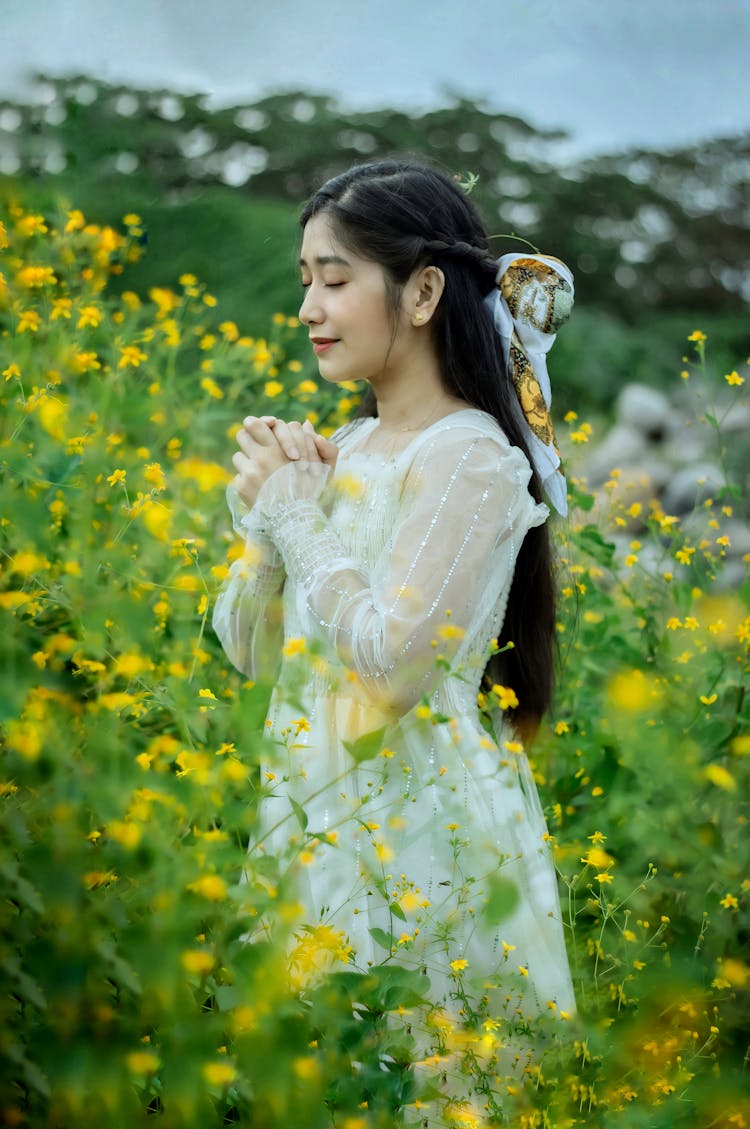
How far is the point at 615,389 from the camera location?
28.7ft

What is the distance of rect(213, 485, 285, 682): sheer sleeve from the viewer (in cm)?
176

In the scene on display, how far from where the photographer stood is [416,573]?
152 cm

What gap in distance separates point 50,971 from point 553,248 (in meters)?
8.87

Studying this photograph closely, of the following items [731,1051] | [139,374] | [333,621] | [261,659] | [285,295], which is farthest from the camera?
[285,295]

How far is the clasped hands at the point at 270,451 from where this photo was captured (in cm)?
167

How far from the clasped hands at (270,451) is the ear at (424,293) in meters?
0.23

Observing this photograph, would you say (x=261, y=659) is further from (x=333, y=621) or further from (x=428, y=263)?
(x=428, y=263)

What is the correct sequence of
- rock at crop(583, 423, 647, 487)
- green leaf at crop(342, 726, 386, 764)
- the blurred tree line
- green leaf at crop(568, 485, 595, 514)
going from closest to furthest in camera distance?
green leaf at crop(342, 726, 386, 764), green leaf at crop(568, 485, 595, 514), the blurred tree line, rock at crop(583, 423, 647, 487)

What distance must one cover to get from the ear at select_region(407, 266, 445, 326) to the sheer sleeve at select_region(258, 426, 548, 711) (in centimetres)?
20

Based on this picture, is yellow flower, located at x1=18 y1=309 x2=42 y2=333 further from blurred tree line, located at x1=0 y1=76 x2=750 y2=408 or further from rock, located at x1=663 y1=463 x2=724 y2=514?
rock, located at x1=663 y1=463 x2=724 y2=514

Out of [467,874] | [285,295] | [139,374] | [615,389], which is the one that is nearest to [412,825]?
[467,874]

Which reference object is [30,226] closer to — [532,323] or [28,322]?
[28,322]

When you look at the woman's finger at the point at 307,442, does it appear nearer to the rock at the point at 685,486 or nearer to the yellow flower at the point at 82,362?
the yellow flower at the point at 82,362

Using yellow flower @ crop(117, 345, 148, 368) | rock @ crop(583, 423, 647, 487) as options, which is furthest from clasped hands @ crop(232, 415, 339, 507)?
rock @ crop(583, 423, 647, 487)
